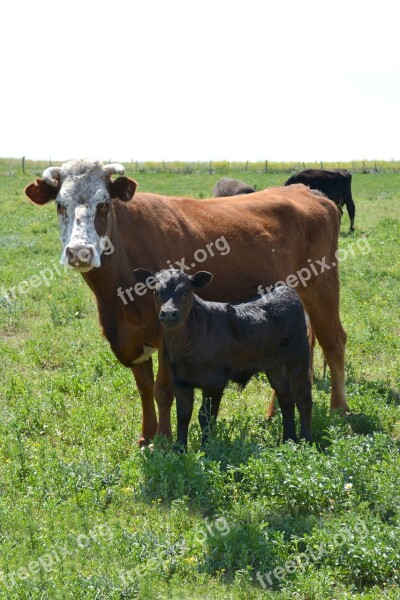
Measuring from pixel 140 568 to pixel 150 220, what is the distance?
3398 millimetres

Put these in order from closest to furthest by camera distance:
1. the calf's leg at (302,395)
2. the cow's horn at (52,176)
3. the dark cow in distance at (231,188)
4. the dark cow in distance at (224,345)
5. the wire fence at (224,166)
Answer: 1. the dark cow in distance at (224,345)
2. the cow's horn at (52,176)
3. the calf's leg at (302,395)
4. the dark cow in distance at (231,188)
5. the wire fence at (224,166)

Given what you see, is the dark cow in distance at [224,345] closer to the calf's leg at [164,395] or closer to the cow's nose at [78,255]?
the calf's leg at [164,395]

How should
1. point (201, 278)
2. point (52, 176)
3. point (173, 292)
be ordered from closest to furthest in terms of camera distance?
point (173, 292) < point (201, 278) < point (52, 176)

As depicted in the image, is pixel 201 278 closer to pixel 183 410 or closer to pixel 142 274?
pixel 142 274

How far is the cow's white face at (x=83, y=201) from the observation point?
21.3ft

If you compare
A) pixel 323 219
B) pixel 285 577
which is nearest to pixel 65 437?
pixel 285 577

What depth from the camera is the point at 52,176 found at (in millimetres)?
7020

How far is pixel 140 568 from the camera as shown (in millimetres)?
5035

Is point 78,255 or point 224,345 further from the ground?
point 78,255

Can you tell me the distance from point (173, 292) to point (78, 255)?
789 millimetres

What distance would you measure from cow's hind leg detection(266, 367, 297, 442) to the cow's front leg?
1138mm

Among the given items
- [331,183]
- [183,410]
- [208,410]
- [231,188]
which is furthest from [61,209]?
[331,183]

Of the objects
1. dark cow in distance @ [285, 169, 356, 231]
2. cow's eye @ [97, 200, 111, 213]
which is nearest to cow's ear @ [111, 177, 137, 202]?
cow's eye @ [97, 200, 111, 213]

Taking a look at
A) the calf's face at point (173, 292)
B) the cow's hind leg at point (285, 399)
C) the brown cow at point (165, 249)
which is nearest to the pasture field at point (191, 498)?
the cow's hind leg at point (285, 399)
